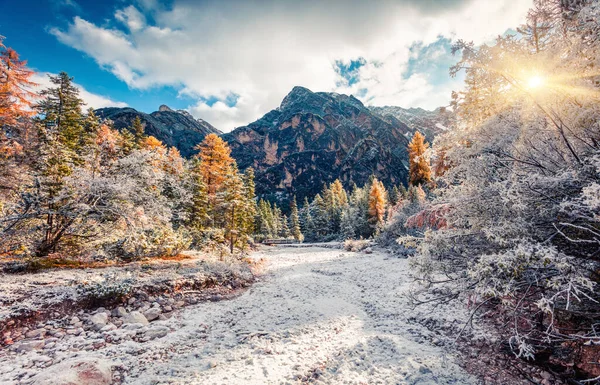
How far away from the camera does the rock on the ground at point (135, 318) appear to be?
7330mm

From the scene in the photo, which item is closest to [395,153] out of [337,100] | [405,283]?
[337,100]

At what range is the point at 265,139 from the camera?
6442 inches

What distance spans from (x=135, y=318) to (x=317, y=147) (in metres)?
151

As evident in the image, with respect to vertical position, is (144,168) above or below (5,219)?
above

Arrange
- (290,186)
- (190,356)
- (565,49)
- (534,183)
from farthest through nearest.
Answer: (290,186) < (190,356) < (565,49) < (534,183)

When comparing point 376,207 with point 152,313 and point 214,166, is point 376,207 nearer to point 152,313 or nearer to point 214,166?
point 214,166

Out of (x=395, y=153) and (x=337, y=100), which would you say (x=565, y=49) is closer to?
(x=395, y=153)

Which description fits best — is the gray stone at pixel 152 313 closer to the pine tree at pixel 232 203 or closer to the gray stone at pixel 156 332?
the gray stone at pixel 156 332

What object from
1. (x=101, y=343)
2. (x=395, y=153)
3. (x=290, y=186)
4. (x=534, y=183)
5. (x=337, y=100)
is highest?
(x=337, y=100)

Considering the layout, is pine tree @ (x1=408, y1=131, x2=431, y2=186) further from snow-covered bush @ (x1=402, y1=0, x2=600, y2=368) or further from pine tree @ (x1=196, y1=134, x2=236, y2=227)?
snow-covered bush @ (x1=402, y1=0, x2=600, y2=368)

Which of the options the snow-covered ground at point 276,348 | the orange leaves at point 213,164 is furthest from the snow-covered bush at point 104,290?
the orange leaves at point 213,164

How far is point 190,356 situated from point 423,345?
598 centimetres

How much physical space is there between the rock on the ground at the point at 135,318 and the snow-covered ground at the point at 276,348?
326 mm

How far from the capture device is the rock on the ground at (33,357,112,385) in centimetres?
418
